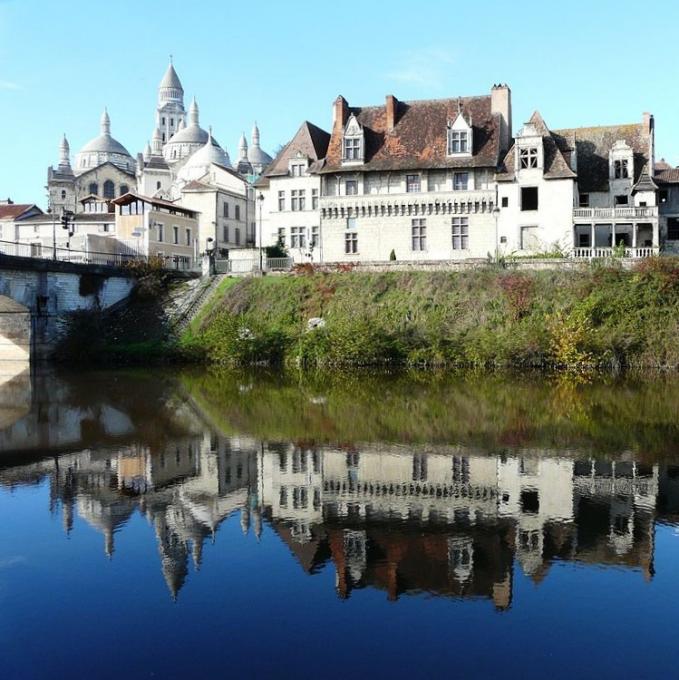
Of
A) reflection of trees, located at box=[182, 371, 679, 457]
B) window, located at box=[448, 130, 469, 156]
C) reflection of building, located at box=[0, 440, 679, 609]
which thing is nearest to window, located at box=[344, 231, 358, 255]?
window, located at box=[448, 130, 469, 156]

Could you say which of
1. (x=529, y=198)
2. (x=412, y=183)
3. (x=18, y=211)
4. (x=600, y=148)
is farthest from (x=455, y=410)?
(x=18, y=211)

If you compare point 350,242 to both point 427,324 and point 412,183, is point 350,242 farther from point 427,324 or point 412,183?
point 427,324

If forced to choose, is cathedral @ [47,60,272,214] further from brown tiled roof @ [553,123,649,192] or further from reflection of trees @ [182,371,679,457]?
reflection of trees @ [182,371,679,457]

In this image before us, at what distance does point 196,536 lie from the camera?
552 inches

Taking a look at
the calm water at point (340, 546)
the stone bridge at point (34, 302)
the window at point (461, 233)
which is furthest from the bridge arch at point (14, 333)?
the window at point (461, 233)

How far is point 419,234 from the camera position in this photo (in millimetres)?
54875

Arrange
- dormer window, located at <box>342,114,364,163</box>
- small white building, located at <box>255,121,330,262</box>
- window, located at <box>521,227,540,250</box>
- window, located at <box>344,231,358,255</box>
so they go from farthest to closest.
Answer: small white building, located at <box>255,121,330,262</box>, window, located at <box>344,231,358,255</box>, dormer window, located at <box>342,114,364,163</box>, window, located at <box>521,227,540,250</box>

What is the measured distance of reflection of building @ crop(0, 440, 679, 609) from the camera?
492 inches

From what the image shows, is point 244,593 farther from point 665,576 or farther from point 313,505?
point 665,576

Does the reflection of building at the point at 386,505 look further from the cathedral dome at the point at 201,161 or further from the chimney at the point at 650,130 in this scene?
the cathedral dome at the point at 201,161

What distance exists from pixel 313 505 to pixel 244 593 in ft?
14.7

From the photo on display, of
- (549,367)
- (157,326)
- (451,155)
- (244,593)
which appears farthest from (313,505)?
(451,155)

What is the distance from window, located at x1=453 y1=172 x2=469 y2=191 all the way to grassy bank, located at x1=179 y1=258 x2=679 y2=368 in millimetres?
7924

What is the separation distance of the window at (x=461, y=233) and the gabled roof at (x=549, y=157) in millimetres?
3709
